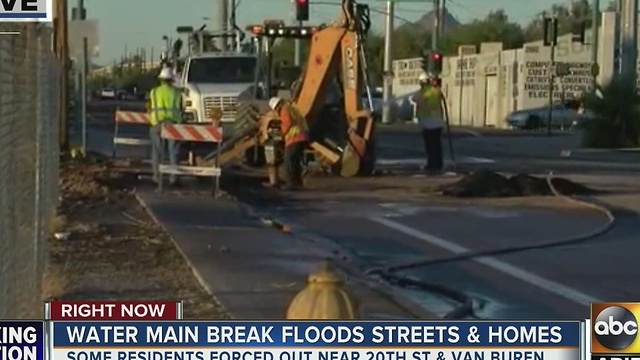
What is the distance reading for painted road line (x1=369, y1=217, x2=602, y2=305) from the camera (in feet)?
46.9

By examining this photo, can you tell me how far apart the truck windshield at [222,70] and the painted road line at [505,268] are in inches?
675

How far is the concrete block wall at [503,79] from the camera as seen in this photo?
8125cm

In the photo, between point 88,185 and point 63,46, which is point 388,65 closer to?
point 63,46

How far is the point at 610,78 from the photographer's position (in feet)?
164

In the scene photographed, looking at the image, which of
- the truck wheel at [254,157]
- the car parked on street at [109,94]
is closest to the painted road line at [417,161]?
the truck wheel at [254,157]

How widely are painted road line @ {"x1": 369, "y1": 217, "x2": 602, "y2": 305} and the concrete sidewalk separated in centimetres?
173

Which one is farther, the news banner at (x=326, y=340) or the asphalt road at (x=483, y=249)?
the asphalt road at (x=483, y=249)

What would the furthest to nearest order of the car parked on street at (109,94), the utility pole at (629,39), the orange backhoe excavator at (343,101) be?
1. the car parked on street at (109,94)
2. the utility pole at (629,39)
3. the orange backhoe excavator at (343,101)

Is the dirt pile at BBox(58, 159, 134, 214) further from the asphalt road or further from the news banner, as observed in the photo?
the news banner

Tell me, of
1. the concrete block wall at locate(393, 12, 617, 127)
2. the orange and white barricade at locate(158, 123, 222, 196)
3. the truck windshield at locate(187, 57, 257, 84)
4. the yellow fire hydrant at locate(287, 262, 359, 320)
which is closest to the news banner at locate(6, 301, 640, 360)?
the yellow fire hydrant at locate(287, 262, 359, 320)

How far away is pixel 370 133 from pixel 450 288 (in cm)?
1439

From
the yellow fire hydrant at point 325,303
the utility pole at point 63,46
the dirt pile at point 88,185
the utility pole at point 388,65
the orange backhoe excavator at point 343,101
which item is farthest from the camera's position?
the utility pole at point 388,65

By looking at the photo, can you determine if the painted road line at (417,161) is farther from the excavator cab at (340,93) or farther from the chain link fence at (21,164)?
the chain link fence at (21,164)

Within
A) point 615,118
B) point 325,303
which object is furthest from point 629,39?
point 325,303
